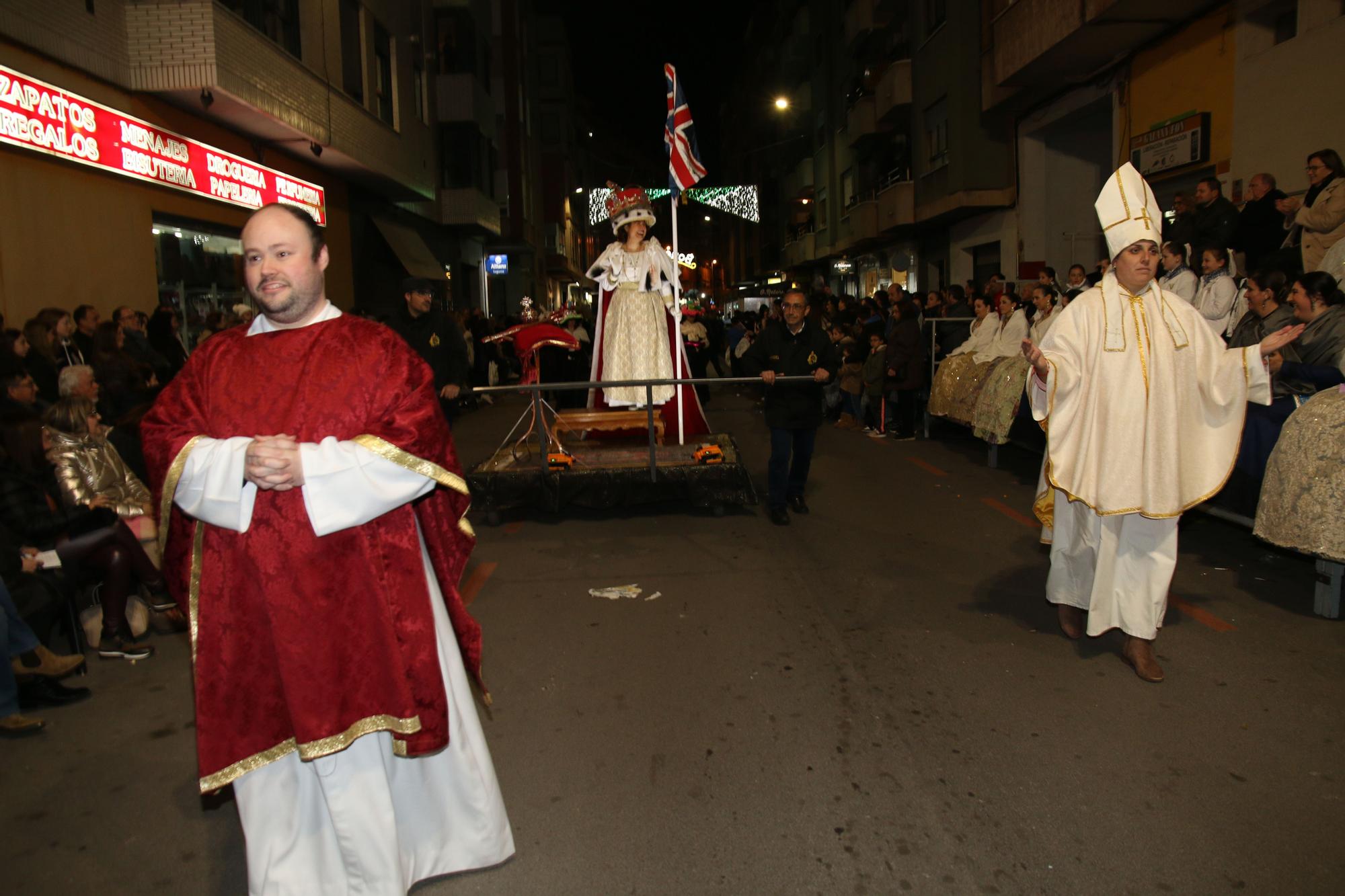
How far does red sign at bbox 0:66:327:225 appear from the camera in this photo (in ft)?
30.6

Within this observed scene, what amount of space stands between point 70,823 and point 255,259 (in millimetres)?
2375

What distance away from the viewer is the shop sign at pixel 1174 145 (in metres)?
12.7

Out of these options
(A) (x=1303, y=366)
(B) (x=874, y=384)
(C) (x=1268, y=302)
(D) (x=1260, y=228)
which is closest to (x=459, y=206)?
(B) (x=874, y=384)

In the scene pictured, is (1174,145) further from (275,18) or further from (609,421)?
(275,18)

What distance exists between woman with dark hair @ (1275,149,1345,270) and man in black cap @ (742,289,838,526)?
445 centimetres

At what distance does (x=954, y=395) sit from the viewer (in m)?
11.4

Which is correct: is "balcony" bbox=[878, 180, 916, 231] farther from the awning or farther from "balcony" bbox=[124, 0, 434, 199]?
"balcony" bbox=[124, 0, 434, 199]

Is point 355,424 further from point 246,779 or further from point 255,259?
point 246,779

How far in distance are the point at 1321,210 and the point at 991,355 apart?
363cm

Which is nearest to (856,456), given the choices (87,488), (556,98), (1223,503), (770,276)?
(1223,503)

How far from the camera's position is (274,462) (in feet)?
7.89

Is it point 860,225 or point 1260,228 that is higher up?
point 860,225

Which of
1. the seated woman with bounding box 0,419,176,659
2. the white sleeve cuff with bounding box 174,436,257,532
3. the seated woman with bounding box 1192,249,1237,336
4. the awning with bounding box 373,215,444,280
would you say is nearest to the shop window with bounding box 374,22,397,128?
the awning with bounding box 373,215,444,280

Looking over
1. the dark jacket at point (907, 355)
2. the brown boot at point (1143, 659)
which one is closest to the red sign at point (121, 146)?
the dark jacket at point (907, 355)
